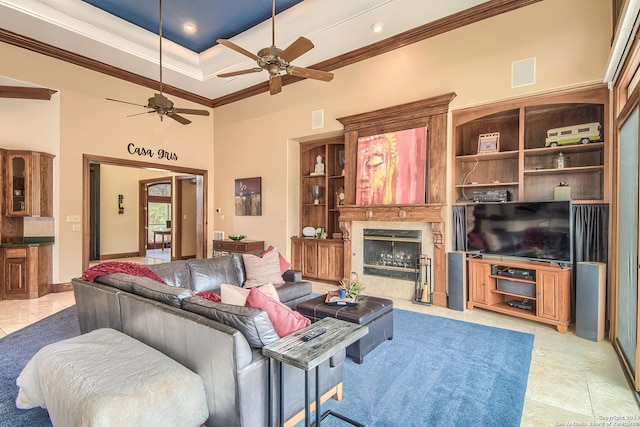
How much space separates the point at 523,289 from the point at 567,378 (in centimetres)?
156

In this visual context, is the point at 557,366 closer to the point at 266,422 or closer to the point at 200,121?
the point at 266,422

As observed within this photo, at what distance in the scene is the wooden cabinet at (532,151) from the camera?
397cm

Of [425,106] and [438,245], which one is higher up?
[425,106]

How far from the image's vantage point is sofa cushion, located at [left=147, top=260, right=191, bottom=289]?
3.72 m


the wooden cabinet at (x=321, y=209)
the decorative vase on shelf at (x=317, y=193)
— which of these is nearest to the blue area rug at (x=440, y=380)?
the wooden cabinet at (x=321, y=209)

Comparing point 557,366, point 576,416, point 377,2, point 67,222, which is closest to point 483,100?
point 377,2

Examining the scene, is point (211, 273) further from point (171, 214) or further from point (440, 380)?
point (171, 214)

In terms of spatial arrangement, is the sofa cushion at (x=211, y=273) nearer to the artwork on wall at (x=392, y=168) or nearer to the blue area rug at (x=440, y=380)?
the blue area rug at (x=440, y=380)

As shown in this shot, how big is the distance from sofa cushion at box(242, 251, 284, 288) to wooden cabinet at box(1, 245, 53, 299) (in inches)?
144

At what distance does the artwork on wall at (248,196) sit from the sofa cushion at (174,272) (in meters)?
3.32

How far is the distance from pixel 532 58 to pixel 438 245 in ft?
9.04

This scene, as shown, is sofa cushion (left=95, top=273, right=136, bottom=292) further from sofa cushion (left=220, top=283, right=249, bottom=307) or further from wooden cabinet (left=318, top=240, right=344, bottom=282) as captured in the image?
wooden cabinet (left=318, top=240, right=344, bottom=282)

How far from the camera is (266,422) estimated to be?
1.83 m

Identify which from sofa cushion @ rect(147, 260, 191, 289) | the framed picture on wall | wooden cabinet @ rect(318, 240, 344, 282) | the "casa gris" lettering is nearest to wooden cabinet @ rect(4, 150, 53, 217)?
the "casa gris" lettering
